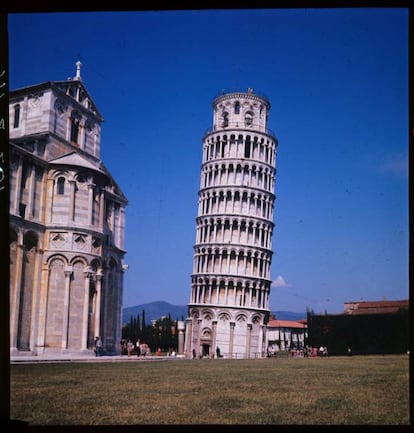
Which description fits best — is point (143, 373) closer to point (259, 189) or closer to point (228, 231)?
point (259, 189)

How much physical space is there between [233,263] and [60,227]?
22533 millimetres

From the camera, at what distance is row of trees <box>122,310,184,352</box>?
68.0ft

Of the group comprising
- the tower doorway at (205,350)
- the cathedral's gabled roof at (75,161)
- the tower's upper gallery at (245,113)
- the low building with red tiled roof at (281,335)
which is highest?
the tower's upper gallery at (245,113)

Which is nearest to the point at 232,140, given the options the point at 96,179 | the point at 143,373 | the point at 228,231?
the point at 228,231

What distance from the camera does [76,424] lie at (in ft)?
33.2

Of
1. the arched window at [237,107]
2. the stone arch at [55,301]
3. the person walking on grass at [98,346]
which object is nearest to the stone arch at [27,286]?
the stone arch at [55,301]

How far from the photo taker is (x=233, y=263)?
4284 centimetres

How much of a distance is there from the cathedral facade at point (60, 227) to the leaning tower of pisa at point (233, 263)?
1458 centimetres

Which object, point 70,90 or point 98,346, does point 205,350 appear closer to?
point 98,346

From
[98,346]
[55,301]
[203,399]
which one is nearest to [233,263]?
[98,346]

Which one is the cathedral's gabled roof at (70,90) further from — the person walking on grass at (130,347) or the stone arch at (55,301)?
the person walking on grass at (130,347)

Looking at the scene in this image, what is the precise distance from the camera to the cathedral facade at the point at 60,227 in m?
20.0

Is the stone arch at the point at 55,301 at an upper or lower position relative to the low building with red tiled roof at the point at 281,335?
upper
